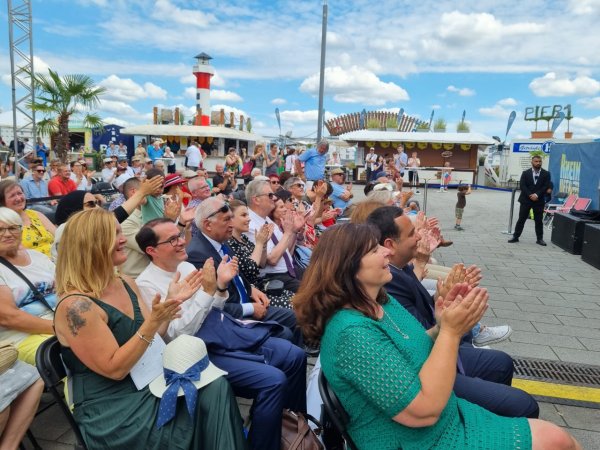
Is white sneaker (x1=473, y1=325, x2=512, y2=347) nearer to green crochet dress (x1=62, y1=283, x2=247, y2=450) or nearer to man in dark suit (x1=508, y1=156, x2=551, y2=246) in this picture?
green crochet dress (x1=62, y1=283, x2=247, y2=450)

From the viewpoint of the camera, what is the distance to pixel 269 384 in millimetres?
2412

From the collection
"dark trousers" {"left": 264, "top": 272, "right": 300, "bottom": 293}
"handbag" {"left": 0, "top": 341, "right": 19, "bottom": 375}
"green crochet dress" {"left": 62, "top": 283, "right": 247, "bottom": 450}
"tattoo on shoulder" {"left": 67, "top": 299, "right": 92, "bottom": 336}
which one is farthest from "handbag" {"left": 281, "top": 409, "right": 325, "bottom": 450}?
"dark trousers" {"left": 264, "top": 272, "right": 300, "bottom": 293}

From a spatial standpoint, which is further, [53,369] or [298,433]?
[298,433]

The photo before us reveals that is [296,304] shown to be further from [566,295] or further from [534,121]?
[534,121]

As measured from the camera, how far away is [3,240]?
2.91 metres

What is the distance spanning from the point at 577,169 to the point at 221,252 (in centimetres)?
1288

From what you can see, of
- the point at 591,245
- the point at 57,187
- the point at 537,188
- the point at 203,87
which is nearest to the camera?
the point at 591,245

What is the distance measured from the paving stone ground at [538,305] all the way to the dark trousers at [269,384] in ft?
2.43

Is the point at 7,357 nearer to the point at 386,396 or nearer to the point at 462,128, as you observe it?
the point at 386,396

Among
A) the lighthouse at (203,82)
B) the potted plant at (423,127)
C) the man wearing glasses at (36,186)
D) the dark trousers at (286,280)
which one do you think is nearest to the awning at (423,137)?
the potted plant at (423,127)

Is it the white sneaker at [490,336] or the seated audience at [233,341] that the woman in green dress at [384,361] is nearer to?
the seated audience at [233,341]

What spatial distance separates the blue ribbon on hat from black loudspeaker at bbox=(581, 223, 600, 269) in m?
7.96

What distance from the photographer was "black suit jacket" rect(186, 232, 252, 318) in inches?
122

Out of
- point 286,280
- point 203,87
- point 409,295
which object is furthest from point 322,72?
point 203,87
